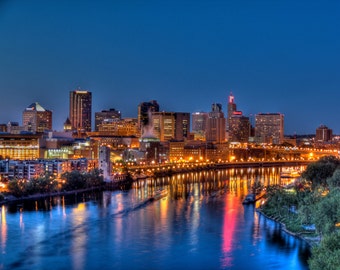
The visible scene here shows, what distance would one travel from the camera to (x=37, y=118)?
38.8m

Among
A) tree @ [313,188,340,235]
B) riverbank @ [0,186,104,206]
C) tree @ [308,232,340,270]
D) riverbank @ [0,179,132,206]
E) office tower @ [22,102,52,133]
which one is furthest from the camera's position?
office tower @ [22,102,52,133]

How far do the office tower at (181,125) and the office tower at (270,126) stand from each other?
13.8 meters

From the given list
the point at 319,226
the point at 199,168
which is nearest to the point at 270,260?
the point at 319,226

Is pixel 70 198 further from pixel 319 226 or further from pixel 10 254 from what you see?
pixel 319 226

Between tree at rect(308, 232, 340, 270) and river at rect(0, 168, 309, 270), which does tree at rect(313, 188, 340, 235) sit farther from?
tree at rect(308, 232, 340, 270)

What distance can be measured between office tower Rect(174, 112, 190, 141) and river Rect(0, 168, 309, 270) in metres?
25.8

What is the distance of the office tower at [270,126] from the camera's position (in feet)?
182

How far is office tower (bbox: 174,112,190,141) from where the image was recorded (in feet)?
132

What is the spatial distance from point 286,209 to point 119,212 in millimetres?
3353

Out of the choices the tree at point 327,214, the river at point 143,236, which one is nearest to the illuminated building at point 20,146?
the river at point 143,236

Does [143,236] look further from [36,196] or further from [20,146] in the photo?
[20,146]

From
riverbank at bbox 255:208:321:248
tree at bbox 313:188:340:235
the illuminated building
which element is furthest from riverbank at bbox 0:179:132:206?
the illuminated building

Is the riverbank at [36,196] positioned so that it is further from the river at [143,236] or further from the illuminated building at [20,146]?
the illuminated building at [20,146]

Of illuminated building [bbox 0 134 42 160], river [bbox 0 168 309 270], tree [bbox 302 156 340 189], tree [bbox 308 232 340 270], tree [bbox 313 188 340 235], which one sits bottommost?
river [bbox 0 168 309 270]
